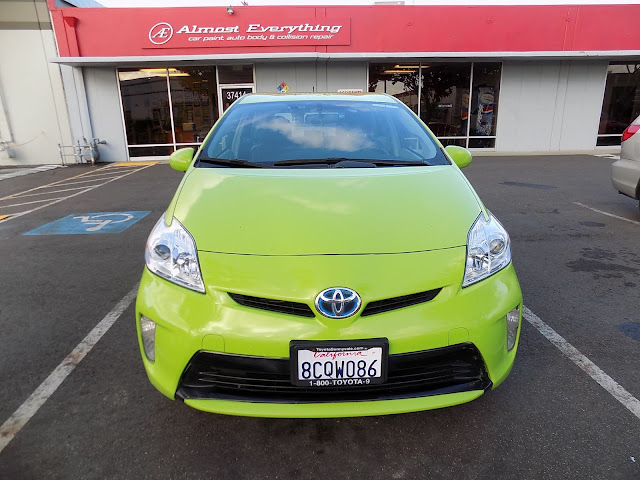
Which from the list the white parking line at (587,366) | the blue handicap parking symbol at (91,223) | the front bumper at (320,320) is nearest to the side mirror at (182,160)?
the front bumper at (320,320)

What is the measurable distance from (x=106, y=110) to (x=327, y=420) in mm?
14883

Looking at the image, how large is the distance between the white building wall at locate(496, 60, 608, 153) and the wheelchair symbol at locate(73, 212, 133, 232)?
518 inches

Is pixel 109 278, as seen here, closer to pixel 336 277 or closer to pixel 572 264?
pixel 336 277

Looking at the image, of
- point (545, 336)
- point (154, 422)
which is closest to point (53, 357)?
point (154, 422)

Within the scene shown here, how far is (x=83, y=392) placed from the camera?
2500mm

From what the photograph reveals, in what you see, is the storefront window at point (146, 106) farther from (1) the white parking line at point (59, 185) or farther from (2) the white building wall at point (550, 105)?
(2) the white building wall at point (550, 105)

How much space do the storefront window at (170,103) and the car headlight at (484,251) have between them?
45.1 ft

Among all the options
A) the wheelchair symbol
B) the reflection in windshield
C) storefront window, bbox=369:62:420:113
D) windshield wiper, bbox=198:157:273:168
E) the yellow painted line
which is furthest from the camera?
storefront window, bbox=369:62:420:113

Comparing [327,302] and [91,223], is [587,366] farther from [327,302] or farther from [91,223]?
[91,223]

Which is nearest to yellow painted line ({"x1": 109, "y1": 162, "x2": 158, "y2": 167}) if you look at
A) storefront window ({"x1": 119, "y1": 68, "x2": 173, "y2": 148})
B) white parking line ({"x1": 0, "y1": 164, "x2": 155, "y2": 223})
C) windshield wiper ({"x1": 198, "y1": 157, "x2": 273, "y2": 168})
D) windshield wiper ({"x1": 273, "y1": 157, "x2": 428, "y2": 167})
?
white parking line ({"x1": 0, "y1": 164, "x2": 155, "y2": 223})

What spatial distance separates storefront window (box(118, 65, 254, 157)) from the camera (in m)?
14.4

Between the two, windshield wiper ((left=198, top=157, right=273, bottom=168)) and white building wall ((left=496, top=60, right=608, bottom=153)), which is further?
white building wall ((left=496, top=60, right=608, bottom=153))

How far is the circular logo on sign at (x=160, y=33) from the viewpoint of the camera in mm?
13406

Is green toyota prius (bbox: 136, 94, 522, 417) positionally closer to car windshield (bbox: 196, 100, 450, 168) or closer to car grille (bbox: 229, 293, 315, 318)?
car grille (bbox: 229, 293, 315, 318)
